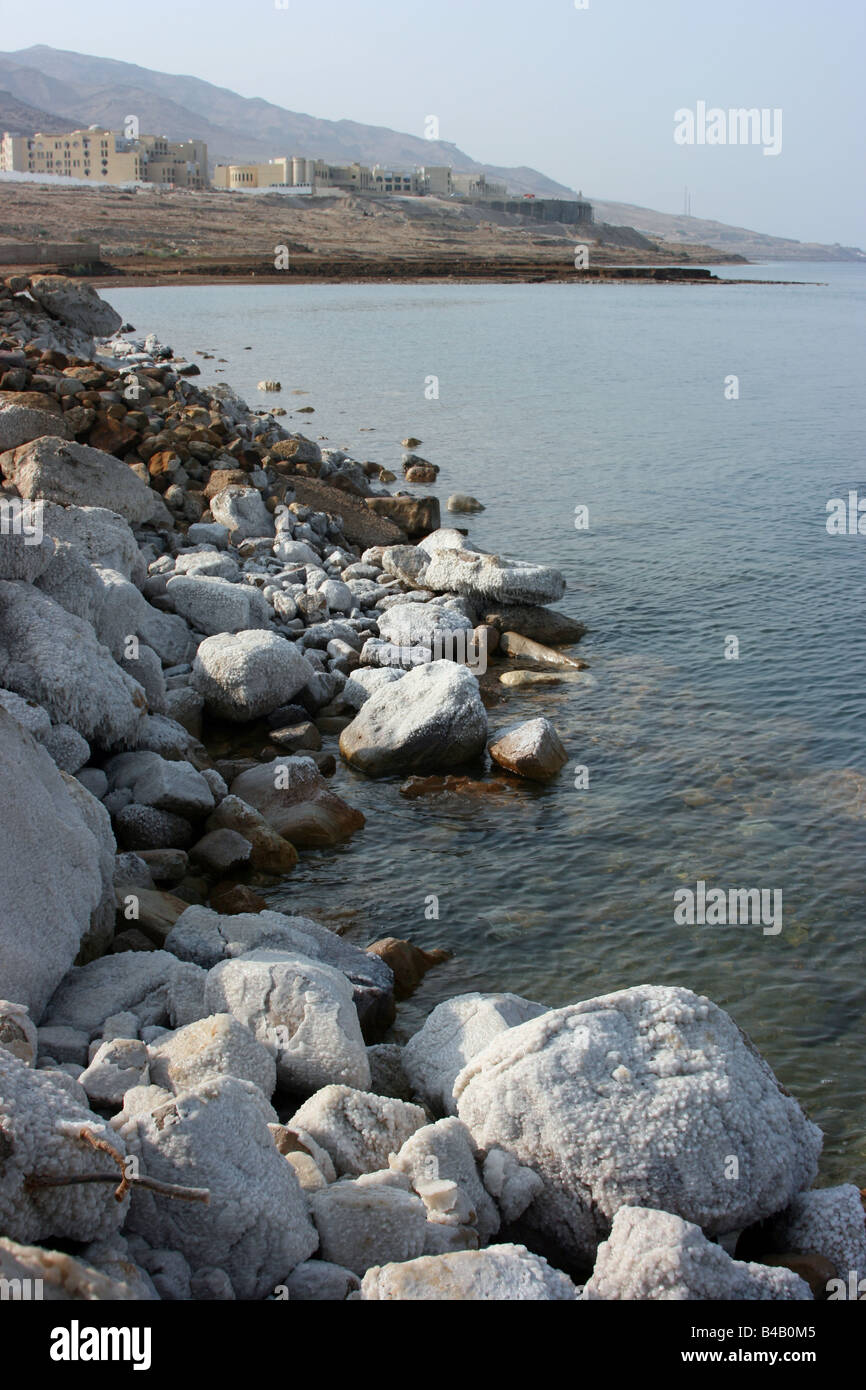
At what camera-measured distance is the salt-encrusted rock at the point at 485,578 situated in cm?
1817

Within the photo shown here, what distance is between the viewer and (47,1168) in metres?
4.88

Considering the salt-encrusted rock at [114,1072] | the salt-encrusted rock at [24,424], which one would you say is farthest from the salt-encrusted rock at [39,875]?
the salt-encrusted rock at [24,424]

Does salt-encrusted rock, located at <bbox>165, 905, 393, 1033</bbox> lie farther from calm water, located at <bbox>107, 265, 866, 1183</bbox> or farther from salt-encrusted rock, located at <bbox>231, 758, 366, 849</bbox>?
salt-encrusted rock, located at <bbox>231, 758, 366, 849</bbox>

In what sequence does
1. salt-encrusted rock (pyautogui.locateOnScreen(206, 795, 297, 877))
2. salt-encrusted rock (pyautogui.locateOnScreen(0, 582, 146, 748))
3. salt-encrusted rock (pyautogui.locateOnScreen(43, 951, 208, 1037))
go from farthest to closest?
salt-encrusted rock (pyautogui.locateOnScreen(206, 795, 297, 877))
salt-encrusted rock (pyautogui.locateOnScreen(0, 582, 146, 748))
salt-encrusted rock (pyautogui.locateOnScreen(43, 951, 208, 1037))

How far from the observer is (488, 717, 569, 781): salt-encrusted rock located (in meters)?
13.4

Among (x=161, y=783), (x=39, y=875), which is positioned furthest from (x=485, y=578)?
(x=39, y=875)

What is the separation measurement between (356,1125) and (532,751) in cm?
714

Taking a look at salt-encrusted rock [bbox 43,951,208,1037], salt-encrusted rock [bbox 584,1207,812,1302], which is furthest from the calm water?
salt-encrusted rock [bbox 584,1207,812,1302]

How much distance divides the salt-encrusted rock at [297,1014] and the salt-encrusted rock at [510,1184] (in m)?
1.25

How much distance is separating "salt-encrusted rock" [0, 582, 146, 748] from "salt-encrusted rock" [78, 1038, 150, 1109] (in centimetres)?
485

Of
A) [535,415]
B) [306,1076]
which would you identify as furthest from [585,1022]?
[535,415]

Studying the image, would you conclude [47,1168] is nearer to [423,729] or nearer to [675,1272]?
[675,1272]
